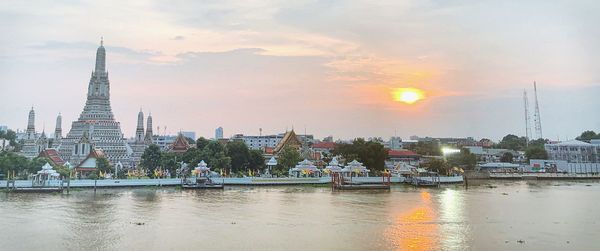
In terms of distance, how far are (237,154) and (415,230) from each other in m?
31.8

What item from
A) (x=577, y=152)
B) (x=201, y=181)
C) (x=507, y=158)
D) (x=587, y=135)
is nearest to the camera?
(x=201, y=181)

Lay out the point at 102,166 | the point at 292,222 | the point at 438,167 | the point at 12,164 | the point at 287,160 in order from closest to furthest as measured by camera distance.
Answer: the point at 292,222, the point at 12,164, the point at 102,166, the point at 287,160, the point at 438,167

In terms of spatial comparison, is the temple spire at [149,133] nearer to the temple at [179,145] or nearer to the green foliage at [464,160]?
the temple at [179,145]

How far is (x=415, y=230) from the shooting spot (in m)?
22.4

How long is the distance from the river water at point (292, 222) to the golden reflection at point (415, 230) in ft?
0.15

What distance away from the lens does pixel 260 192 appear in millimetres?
39719

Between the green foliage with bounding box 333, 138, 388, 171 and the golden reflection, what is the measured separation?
23261 mm

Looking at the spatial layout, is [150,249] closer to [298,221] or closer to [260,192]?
[298,221]

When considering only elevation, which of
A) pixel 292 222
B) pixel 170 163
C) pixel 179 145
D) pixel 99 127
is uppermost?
pixel 99 127

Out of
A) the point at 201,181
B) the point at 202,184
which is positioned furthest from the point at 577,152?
the point at 202,184

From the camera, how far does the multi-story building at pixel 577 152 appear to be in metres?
78.6

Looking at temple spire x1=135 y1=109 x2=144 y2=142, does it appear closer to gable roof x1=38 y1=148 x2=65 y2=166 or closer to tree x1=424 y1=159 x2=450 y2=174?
gable roof x1=38 y1=148 x2=65 y2=166

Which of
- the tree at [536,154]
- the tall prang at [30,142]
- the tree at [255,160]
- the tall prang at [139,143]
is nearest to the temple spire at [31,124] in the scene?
the tall prang at [30,142]

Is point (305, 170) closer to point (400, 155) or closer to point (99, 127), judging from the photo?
point (99, 127)
